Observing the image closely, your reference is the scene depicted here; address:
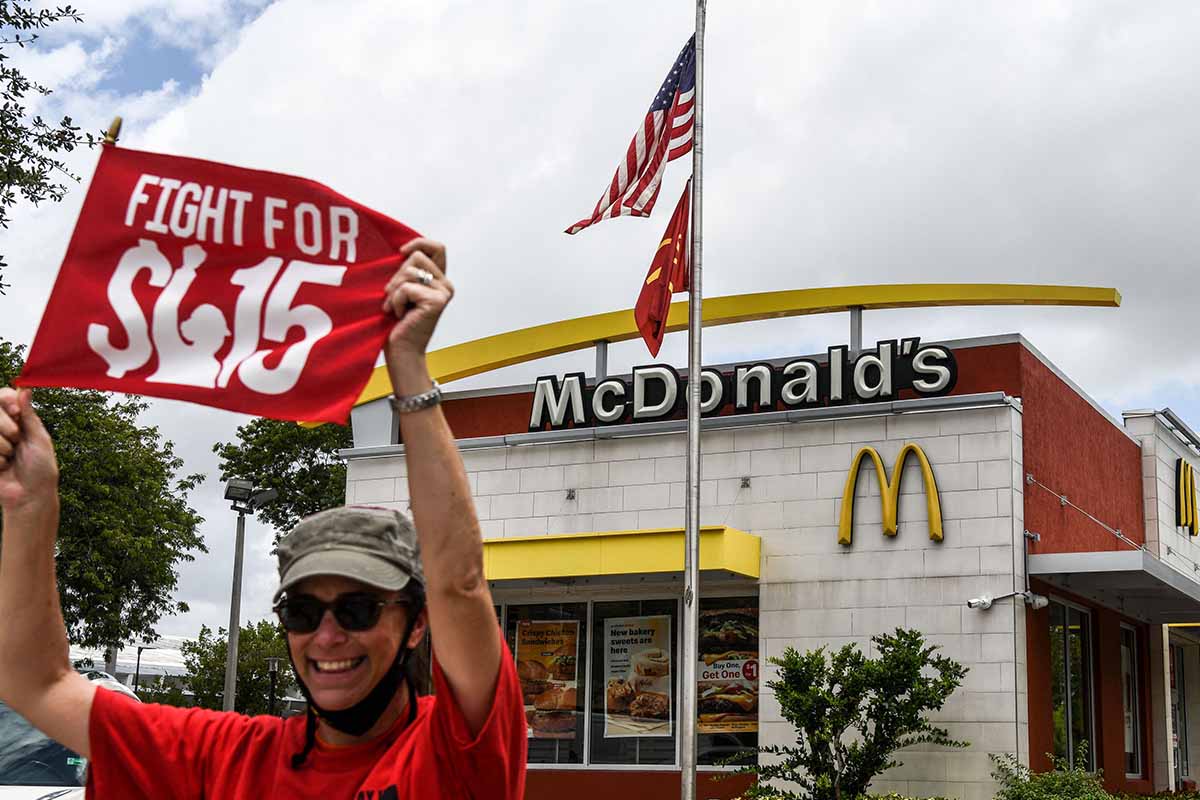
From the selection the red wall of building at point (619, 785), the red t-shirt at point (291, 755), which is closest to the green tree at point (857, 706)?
the red wall of building at point (619, 785)

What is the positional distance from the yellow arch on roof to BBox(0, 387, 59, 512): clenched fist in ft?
50.8

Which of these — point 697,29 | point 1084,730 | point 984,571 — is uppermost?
point 697,29

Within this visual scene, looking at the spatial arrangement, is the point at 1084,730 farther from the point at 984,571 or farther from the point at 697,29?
the point at 697,29

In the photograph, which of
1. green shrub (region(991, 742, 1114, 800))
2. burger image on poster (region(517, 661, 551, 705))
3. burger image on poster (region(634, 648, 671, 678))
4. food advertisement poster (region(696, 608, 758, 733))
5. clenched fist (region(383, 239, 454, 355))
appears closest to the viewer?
clenched fist (region(383, 239, 454, 355))

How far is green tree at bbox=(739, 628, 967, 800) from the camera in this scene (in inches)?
599

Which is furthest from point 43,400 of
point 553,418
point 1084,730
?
point 1084,730

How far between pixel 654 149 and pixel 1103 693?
9828mm

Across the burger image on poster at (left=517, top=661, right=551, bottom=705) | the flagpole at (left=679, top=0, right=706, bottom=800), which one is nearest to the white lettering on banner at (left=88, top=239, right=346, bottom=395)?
the flagpole at (left=679, top=0, right=706, bottom=800)

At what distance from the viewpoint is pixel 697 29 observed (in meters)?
16.1

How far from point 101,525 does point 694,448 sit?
73.7 ft

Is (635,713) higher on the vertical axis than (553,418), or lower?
lower

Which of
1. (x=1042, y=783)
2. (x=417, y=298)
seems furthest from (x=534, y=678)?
(x=417, y=298)

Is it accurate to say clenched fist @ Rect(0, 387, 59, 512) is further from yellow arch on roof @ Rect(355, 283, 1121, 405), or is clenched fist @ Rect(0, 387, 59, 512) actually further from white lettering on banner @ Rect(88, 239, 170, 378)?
yellow arch on roof @ Rect(355, 283, 1121, 405)

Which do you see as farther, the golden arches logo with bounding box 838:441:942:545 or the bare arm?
the golden arches logo with bounding box 838:441:942:545
